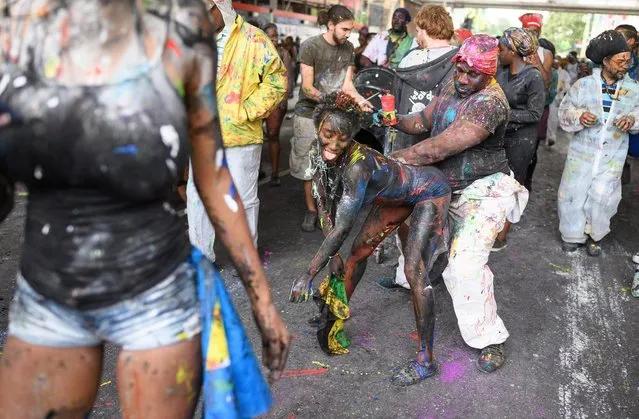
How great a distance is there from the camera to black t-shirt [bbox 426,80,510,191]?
3279 millimetres

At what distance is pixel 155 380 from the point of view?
1.49 m

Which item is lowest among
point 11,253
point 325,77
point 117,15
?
point 11,253

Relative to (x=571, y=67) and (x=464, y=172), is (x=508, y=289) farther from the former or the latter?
(x=571, y=67)

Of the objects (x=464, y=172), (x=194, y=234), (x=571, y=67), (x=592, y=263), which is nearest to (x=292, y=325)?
(x=194, y=234)

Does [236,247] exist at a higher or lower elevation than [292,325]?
higher

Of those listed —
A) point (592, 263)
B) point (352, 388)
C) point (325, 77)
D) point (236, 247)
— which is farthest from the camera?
point (325, 77)

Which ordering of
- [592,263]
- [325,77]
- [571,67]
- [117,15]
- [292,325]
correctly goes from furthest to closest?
[571,67] < [325,77] < [592,263] < [292,325] < [117,15]

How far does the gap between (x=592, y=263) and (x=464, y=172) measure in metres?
2.42

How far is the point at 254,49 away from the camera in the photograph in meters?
3.98

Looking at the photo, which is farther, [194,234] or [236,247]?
[194,234]

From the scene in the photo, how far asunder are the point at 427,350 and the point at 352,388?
1.54 feet

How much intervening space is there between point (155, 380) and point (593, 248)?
4.86 metres

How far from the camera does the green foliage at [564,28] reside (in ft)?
144

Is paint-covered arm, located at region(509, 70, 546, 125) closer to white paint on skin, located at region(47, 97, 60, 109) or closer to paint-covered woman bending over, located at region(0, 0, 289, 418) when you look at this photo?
paint-covered woman bending over, located at region(0, 0, 289, 418)
